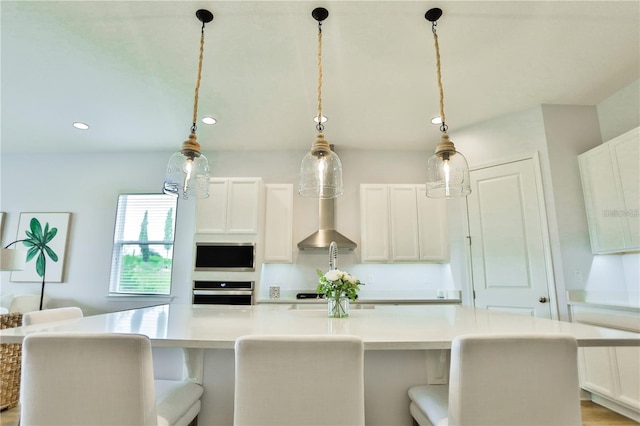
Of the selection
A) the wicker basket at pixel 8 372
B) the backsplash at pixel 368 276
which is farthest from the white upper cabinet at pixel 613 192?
the wicker basket at pixel 8 372

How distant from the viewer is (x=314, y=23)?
2244 millimetres

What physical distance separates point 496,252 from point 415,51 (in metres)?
2.30

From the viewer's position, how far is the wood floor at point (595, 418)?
238 centimetres

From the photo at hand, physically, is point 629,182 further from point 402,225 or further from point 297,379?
point 297,379

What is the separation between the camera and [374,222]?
424 cm

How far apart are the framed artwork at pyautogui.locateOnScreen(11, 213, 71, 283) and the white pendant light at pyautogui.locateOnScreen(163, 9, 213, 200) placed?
3.70 metres

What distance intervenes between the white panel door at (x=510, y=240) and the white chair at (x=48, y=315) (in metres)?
3.70

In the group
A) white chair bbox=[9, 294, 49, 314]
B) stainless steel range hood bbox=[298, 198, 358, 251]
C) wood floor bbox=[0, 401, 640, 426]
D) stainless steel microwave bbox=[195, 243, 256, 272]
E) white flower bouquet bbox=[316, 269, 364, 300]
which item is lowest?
wood floor bbox=[0, 401, 640, 426]

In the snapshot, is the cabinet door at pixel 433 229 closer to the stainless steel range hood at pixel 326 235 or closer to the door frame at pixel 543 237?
the door frame at pixel 543 237

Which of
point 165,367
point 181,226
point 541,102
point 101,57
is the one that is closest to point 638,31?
point 541,102

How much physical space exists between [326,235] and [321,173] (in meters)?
2.23

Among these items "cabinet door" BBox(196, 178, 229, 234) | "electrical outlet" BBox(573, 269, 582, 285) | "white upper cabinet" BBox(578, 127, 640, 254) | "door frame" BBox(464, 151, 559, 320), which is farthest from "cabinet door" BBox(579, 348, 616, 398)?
"cabinet door" BBox(196, 178, 229, 234)

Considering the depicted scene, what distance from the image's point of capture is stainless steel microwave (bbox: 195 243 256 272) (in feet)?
12.7

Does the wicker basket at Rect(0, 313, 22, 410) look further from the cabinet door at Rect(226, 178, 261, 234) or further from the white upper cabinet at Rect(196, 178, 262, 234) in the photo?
the cabinet door at Rect(226, 178, 261, 234)
